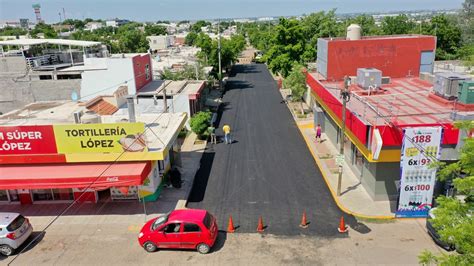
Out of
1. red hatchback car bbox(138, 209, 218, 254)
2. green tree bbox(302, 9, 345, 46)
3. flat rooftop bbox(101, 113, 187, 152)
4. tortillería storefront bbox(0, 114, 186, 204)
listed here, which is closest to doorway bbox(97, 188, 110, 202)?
tortillería storefront bbox(0, 114, 186, 204)

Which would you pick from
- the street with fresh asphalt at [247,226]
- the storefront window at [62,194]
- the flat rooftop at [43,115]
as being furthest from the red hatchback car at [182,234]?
the flat rooftop at [43,115]

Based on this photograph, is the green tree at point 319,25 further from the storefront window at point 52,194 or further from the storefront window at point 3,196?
the storefront window at point 3,196

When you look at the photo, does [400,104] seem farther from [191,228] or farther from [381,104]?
[191,228]

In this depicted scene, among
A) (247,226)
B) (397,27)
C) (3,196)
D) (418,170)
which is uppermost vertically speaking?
(397,27)

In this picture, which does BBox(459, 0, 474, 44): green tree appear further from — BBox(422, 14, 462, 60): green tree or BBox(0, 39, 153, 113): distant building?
BBox(0, 39, 153, 113): distant building

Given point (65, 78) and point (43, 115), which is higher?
point (65, 78)

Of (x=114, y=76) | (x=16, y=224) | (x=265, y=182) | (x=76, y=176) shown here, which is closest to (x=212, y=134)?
(x=265, y=182)
